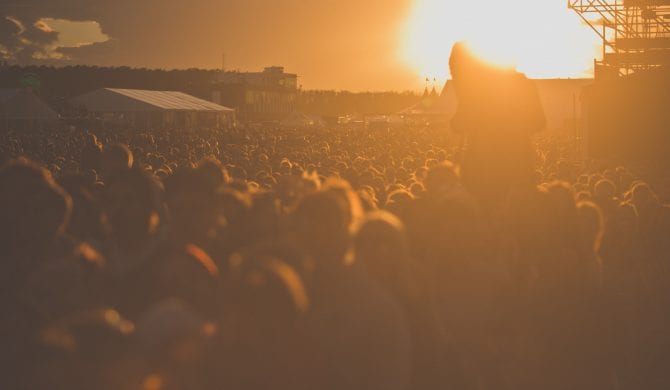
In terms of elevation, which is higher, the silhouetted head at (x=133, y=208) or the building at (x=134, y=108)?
the building at (x=134, y=108)

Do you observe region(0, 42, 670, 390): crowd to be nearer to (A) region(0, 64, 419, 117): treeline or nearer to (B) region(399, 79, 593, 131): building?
(B) region(399, 79, 593, 131): building

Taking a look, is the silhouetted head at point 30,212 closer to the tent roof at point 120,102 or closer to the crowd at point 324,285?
the crowd at point 324,285

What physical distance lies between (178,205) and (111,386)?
290 centimetres

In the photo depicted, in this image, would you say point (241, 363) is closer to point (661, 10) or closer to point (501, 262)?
point (501, 262)

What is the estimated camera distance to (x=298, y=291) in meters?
4.38

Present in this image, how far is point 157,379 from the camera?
13.4 feet

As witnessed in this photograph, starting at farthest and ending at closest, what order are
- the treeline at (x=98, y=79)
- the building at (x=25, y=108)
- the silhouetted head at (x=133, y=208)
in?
the treeline at (x=98, y=79)
the building at (x=25, y=108)
the silhouetted head at (x=133, y=208)

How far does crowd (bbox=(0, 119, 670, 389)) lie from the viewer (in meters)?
4.26

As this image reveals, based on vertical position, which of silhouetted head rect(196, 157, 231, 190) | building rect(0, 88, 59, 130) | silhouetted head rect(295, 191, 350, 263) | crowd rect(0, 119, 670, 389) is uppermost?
building rect(0, 88, 59, 130)

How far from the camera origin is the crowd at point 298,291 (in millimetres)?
4262

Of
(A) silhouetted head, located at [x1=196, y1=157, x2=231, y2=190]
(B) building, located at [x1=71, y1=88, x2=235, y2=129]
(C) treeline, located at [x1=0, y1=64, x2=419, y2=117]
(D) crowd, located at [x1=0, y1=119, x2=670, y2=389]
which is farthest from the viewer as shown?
(C) treeline, located at [x1=0, y1=64, x2=419, y2=117]

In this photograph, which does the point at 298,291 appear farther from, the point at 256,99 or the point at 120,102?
the point at 256,99

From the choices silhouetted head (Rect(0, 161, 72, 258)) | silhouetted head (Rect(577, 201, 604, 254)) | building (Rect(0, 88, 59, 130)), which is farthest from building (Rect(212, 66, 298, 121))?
silhouetted head (Rect(0, 161, 72, 258))

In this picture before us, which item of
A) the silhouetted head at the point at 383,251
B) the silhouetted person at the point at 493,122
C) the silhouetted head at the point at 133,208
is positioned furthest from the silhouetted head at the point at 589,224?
the silhouetted head at the point at 133,208
